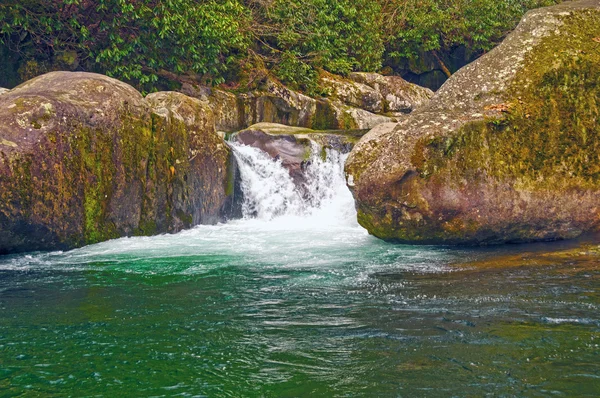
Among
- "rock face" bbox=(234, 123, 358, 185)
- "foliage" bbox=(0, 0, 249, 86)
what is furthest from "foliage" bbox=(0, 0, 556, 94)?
"rock face" bbox=(234, 123, 358, 185)

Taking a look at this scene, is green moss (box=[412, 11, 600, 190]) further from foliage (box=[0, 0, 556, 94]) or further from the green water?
foliage (box=[0, 0, 556, 94])

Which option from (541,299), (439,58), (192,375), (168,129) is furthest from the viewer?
(439,58)

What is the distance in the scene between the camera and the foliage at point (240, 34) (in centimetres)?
1680

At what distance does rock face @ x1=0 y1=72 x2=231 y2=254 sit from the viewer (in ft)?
31.6

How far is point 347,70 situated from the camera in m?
24.3

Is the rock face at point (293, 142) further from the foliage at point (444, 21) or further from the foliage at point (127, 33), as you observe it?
the foliage at point (444, 21)

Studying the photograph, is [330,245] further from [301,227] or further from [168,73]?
[168,73]

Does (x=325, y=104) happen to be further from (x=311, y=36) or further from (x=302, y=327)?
(x=302, y=327)

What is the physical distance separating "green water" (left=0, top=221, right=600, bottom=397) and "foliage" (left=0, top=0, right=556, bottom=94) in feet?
32.0

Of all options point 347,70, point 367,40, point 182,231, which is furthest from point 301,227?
point 367,40

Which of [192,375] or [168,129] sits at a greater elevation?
[168,129]

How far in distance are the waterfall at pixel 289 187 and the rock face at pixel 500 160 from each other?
4693 mm

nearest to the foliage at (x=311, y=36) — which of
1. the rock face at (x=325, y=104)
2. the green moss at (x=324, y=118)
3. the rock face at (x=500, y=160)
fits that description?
the rock face at (x=325, y=104)

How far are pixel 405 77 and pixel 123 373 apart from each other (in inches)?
1099
